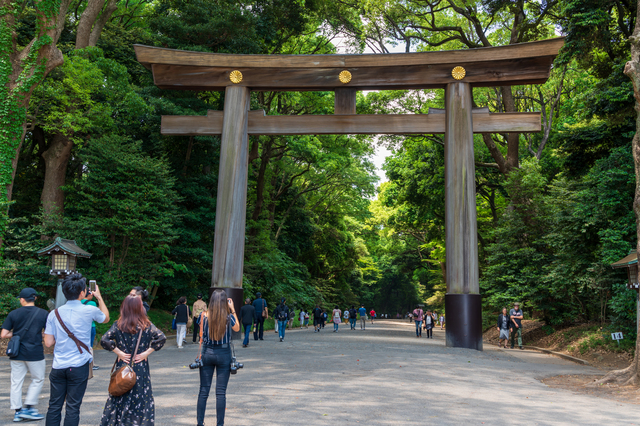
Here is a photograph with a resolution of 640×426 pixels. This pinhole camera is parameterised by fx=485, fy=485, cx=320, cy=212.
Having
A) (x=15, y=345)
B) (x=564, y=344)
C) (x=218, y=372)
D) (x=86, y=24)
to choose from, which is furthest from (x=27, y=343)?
(x=86, y=24)

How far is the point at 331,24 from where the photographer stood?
86.0ft

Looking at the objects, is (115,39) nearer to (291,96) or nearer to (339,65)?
(291,96)

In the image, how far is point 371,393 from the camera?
7227 mm

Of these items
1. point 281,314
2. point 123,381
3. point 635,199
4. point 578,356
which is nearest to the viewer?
point 123,381

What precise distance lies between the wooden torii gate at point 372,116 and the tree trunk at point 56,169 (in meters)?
7.28

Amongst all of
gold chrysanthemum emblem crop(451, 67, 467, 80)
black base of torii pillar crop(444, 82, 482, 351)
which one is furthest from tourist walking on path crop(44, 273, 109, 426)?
gold chrysanthemum emblem crop(451, 67, 467, 80)

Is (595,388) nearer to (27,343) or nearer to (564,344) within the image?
(564,344)

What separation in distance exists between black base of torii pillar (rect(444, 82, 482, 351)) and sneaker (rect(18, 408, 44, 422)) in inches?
382

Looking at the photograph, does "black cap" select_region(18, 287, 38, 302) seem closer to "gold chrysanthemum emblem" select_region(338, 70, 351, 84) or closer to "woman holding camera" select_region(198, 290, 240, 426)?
"woman holding camera" select_region(198, 290, 240, 426)

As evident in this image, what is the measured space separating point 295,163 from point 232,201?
63.8 feet

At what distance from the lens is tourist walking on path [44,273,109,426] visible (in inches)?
173

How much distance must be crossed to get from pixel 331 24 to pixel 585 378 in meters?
21.6

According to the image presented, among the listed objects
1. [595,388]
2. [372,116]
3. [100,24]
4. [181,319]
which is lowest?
[595,388]

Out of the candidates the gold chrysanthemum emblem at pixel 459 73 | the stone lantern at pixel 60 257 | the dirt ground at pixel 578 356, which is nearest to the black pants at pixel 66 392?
the dirt ground at pixel 578 356
